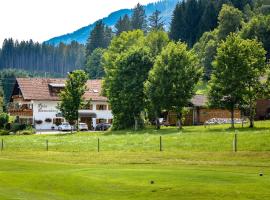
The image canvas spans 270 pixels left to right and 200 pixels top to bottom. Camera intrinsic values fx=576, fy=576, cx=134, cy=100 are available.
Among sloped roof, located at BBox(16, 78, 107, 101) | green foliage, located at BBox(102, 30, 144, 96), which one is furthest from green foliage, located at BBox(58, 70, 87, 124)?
sloped roof, located at BBox(16, 78, 107, 101)

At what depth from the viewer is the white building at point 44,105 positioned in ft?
351

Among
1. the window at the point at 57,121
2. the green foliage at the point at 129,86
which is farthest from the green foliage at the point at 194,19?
the green foliage at the point at 129,86

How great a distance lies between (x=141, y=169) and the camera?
29.8 meters

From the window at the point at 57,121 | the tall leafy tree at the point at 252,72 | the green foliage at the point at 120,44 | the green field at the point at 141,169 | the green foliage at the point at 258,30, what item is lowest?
the green field at the point at 141,169

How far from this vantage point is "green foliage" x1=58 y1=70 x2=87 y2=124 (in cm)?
8006

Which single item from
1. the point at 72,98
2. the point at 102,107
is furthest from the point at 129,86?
the point at 102,107

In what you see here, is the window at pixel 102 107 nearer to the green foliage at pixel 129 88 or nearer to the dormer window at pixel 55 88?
the dormer window at pixel 55 88

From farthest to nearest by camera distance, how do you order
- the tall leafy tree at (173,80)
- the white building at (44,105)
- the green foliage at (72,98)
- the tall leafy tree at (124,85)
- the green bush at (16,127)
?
the white building at (44,105) → the green bush at (16,127) → the green foliage at (72,98) → the tall leafy tree at (124,85) → the tall leafy tree at (173,80)

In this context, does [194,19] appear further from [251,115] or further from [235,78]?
[251,115]

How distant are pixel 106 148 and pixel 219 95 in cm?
1864

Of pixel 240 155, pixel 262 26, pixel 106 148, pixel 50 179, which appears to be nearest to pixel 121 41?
pixel 262 26

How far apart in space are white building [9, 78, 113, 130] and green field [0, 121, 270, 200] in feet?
140

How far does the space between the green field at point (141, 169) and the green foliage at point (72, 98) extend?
15.8 metres

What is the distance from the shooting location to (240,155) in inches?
1591
